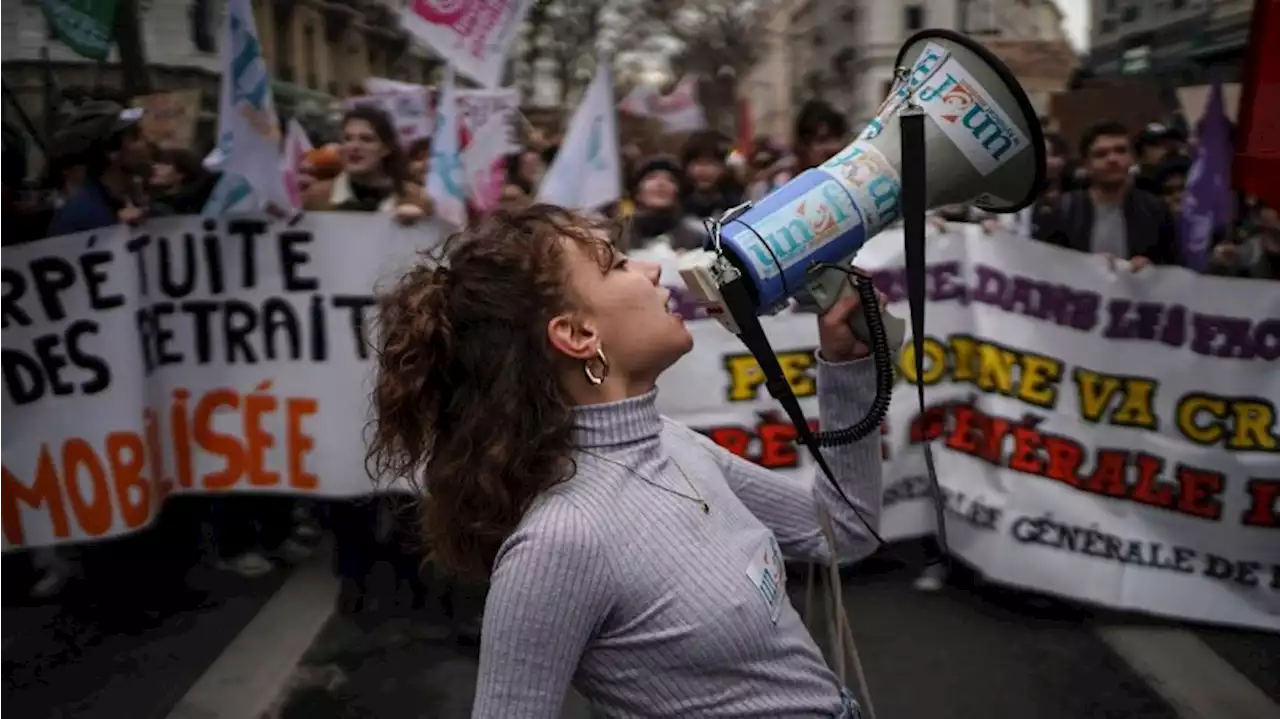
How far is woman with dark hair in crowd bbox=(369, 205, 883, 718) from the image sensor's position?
1264 mm

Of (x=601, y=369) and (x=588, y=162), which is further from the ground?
(x=588, y=162)

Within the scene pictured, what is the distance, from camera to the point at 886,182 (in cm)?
161

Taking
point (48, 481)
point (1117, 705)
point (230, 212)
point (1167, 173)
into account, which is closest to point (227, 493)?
point (48, 481)

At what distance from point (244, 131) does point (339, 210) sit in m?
0.45

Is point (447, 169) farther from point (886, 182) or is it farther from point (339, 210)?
point (886, 182)

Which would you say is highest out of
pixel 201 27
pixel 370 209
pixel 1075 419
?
pixel 201 27

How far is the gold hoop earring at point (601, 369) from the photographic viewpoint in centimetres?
139

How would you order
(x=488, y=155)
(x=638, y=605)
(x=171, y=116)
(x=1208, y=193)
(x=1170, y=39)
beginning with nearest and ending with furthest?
1. (x=638, y=605)
2. (x=1208, y=193)
3. (x=488, y=155)
4. (x=171, y=116)
5. (x=1170, y=39)

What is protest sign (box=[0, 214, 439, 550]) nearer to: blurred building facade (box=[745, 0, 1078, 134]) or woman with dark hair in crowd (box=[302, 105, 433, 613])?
woman with dark hair in crowd (box=[302, 105, 433, 613])

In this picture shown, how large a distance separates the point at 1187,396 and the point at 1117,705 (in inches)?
41.2

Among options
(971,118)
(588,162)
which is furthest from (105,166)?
(971,118)

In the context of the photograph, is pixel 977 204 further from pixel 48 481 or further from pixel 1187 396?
pixel 48 481

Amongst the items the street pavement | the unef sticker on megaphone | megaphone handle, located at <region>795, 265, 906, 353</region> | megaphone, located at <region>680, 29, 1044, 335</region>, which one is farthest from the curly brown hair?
the street pavement

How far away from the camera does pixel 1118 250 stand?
184 inches
